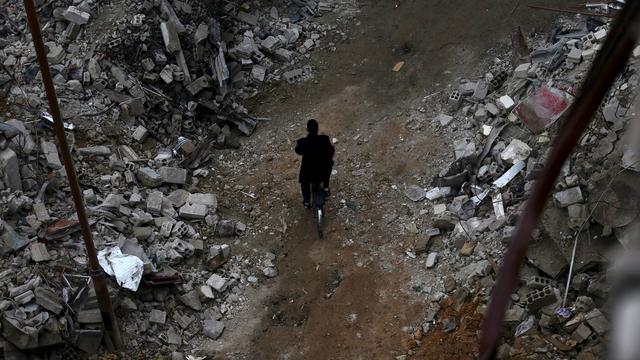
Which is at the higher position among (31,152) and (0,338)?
(31,152)

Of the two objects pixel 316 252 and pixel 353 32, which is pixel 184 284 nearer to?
pixel 316 252

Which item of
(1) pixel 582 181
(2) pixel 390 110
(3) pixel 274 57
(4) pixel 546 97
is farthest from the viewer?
(3) pixel 274 57

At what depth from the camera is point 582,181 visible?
7035mm

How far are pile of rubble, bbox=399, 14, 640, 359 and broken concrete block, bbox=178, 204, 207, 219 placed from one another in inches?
104

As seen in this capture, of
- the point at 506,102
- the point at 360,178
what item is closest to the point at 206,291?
the point at 360,178

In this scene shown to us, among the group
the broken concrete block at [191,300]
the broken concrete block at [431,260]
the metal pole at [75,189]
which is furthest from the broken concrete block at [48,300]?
the broken concrete block at [431,260]

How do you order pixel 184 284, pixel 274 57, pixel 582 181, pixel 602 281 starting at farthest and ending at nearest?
pixel 274 57 < pixel 184 284 < pixel 582 181 < pixel 602 281

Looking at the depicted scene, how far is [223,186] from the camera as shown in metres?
9.47

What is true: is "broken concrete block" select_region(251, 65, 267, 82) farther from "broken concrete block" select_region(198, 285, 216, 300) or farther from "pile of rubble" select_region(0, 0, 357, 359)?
"broken concrete block" select_region(198, 285, 216, 300)

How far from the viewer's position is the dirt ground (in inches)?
295

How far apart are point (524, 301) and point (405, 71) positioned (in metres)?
5.13

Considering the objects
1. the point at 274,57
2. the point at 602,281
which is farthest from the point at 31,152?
the point at 602,281

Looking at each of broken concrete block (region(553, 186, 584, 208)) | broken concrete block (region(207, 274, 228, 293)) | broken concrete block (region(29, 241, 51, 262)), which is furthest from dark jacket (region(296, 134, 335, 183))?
broken concrete block (region(29, 241, 51, 262))

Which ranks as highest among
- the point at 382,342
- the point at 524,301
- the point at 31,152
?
the point at 31,152
